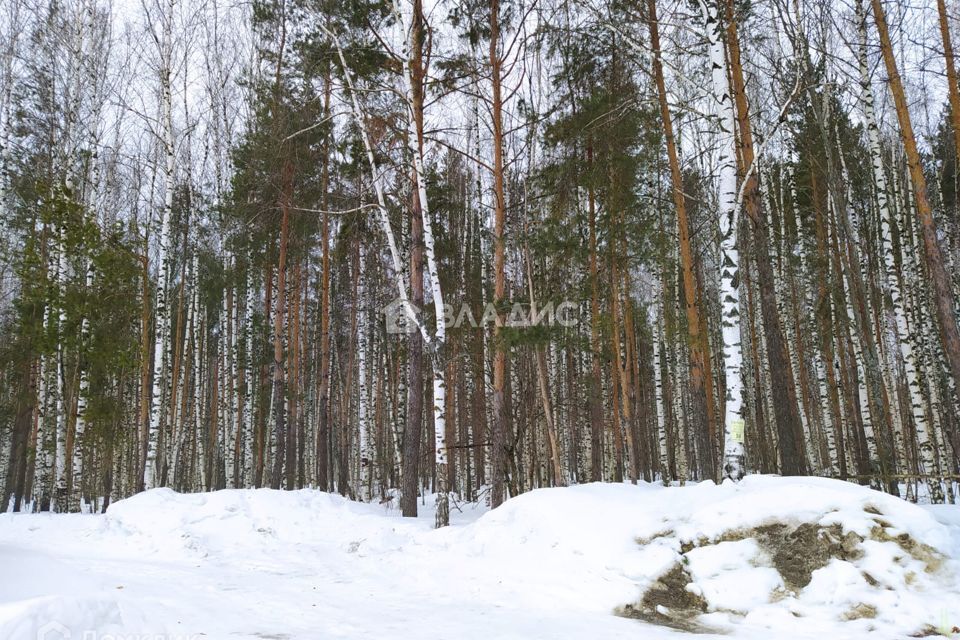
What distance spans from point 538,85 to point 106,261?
11551 millimetres

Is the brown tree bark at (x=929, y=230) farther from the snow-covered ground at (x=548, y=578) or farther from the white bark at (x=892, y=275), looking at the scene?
the snow-covered ground at (x=548, y=578)

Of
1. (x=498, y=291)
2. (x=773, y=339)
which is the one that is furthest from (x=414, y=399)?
(x=773, y=339)

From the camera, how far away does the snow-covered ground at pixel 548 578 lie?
3.76 metres

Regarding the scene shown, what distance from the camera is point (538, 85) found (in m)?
11.4

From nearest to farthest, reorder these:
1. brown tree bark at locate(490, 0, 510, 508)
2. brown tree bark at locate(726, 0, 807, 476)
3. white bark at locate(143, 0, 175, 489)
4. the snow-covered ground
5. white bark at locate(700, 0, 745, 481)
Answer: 1. the snow-covered ground
2. white bark at locate(700, 0, 745, 481)
3. brown tree bark at locate(726, 0, 807, 476)
4. brown tree bark at locate(490, 0, 510, 508)
5. white bark at locate(143, 0, 175, 489)

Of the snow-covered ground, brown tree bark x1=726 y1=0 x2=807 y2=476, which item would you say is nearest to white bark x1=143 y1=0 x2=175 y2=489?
the snow-covered ground

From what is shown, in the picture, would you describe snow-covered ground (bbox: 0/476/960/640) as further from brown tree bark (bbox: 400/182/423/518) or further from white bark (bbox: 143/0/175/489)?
white bark (bbox: 143/0/175/489)

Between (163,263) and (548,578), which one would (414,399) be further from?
(163,263)

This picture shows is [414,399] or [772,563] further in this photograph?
[414,399]

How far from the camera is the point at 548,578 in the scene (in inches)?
208

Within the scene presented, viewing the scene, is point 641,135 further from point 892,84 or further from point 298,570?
point 298,570

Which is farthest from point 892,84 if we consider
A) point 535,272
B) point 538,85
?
point 535,272

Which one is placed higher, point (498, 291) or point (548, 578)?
point (498, 291)

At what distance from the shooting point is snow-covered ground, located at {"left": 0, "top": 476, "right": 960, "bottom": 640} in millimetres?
3758
